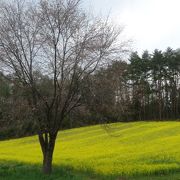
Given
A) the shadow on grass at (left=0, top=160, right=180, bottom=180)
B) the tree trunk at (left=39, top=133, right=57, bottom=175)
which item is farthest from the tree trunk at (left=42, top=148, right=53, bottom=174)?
the shadow on grass at (left=0, top=160, right=180, bottom=180)

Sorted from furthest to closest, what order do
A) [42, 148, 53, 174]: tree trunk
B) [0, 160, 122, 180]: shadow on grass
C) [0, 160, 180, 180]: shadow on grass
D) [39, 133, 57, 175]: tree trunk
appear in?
[42, 148, 53, 174]: tree trunk < [39, 133, 57, 175]: tree trunk < [0, 160, 122, 180]: shadow on grass < [0, 160, 180, 180]: shadow on grass

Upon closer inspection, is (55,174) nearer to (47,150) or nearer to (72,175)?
(72,175)

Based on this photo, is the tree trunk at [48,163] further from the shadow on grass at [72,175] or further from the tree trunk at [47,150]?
the shadow on grass at [72,175]

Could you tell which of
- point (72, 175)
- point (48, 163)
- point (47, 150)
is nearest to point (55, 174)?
point (48, 163)

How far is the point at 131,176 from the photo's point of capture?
18328 millimetres

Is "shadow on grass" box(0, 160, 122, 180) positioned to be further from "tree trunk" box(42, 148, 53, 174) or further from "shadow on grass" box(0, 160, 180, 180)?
"tree trunk" box(42, 148, 53, 174)

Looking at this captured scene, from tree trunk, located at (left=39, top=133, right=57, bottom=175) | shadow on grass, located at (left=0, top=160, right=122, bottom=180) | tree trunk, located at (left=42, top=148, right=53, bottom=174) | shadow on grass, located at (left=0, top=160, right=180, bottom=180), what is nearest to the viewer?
shadow on grass, located at (left=0, top=160, right=180, bottom=180)

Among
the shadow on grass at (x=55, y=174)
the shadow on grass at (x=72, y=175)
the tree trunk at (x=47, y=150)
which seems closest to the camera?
the shadow on grass at (x=72, y=175)

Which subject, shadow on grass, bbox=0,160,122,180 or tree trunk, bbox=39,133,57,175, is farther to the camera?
tree trunk, bbox=39,133,57,175

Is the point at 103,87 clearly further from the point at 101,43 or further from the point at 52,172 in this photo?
the point at 52,172

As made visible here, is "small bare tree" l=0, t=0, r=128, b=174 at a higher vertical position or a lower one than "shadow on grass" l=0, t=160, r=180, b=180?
higher

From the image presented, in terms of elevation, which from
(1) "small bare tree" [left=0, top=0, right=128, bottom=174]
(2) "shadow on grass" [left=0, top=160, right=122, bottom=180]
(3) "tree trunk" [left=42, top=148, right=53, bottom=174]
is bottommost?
(2) "shadow on grass" [left=0, top=160, right=122, bottom=180]

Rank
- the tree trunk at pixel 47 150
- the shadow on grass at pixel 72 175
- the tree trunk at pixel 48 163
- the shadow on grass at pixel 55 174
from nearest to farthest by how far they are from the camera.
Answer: the shadow on grass at pixel 72 175
the shadow on grass at pixel 55 174
the tree trunk at pixel 47 150
the tree trunk at pixel 48 163

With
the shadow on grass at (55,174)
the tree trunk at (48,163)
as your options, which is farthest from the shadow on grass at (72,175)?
the tree trunk at (48,163)
